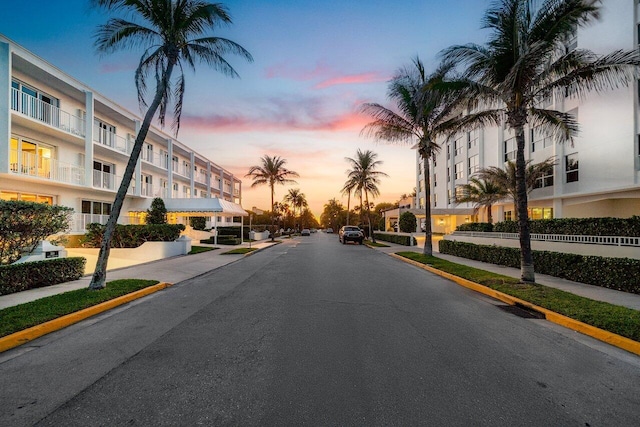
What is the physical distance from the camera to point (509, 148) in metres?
31.5

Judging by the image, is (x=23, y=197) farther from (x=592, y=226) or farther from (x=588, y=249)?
(x=592, y=226)

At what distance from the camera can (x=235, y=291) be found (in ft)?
29.3

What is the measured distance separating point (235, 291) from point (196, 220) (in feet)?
104

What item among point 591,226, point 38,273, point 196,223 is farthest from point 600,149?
point 196,223

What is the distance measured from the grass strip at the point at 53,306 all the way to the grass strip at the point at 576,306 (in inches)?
380

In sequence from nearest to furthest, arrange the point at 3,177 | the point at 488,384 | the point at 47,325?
the point at 488,384 < the point at 47,325 < the point at 3,177

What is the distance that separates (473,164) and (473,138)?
10.2ft

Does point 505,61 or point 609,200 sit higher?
point 505,61

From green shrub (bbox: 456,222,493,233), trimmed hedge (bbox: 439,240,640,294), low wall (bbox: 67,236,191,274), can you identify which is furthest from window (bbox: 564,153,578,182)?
low wall (bbox: 67,236,191,274)

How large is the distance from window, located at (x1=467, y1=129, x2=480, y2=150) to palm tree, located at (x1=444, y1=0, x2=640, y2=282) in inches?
1136

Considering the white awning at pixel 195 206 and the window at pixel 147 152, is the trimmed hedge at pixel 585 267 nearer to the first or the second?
the white awning at pixel 195 206

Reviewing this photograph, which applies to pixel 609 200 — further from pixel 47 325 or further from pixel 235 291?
pixel 47 325

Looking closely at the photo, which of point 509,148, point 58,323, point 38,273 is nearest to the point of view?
point 58,323

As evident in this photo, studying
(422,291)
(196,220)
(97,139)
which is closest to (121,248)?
(97,139)
